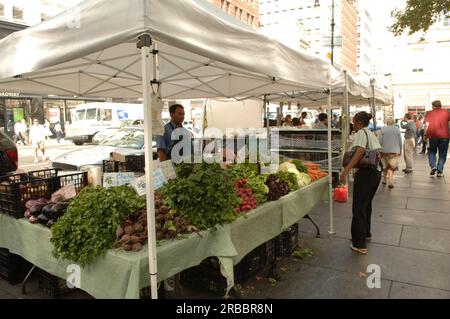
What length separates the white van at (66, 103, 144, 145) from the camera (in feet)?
75.8

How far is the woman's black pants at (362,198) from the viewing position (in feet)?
15.4

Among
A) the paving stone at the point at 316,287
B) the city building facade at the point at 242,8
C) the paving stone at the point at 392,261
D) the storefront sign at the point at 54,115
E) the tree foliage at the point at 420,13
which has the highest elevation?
the city building facade at the point at 242,8

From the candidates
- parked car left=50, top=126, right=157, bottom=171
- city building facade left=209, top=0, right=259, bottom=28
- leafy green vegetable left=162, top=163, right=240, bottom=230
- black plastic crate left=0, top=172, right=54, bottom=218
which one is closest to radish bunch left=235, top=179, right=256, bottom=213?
leafy green vegetable left=162, top=163, right=240, bottom=230

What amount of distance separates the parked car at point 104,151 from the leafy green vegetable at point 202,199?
192 inches

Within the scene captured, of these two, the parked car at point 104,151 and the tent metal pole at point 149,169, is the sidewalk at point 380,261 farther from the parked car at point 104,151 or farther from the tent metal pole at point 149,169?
the parked car at point 104,151

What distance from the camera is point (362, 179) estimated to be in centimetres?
474

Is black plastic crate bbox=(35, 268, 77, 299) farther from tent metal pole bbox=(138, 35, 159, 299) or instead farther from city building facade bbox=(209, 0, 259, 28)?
city building facade bbox=(209, 0, 259, 28)

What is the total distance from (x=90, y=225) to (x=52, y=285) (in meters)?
1.41

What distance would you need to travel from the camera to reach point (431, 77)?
5231cm

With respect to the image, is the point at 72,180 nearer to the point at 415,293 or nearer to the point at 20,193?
the point at 20,193

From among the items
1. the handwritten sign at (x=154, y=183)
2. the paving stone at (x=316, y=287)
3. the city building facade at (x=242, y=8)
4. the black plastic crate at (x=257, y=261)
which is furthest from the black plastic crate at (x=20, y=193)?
the city building facade at (x=242, y=8)

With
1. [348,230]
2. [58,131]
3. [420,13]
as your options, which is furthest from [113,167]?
[58,131]
